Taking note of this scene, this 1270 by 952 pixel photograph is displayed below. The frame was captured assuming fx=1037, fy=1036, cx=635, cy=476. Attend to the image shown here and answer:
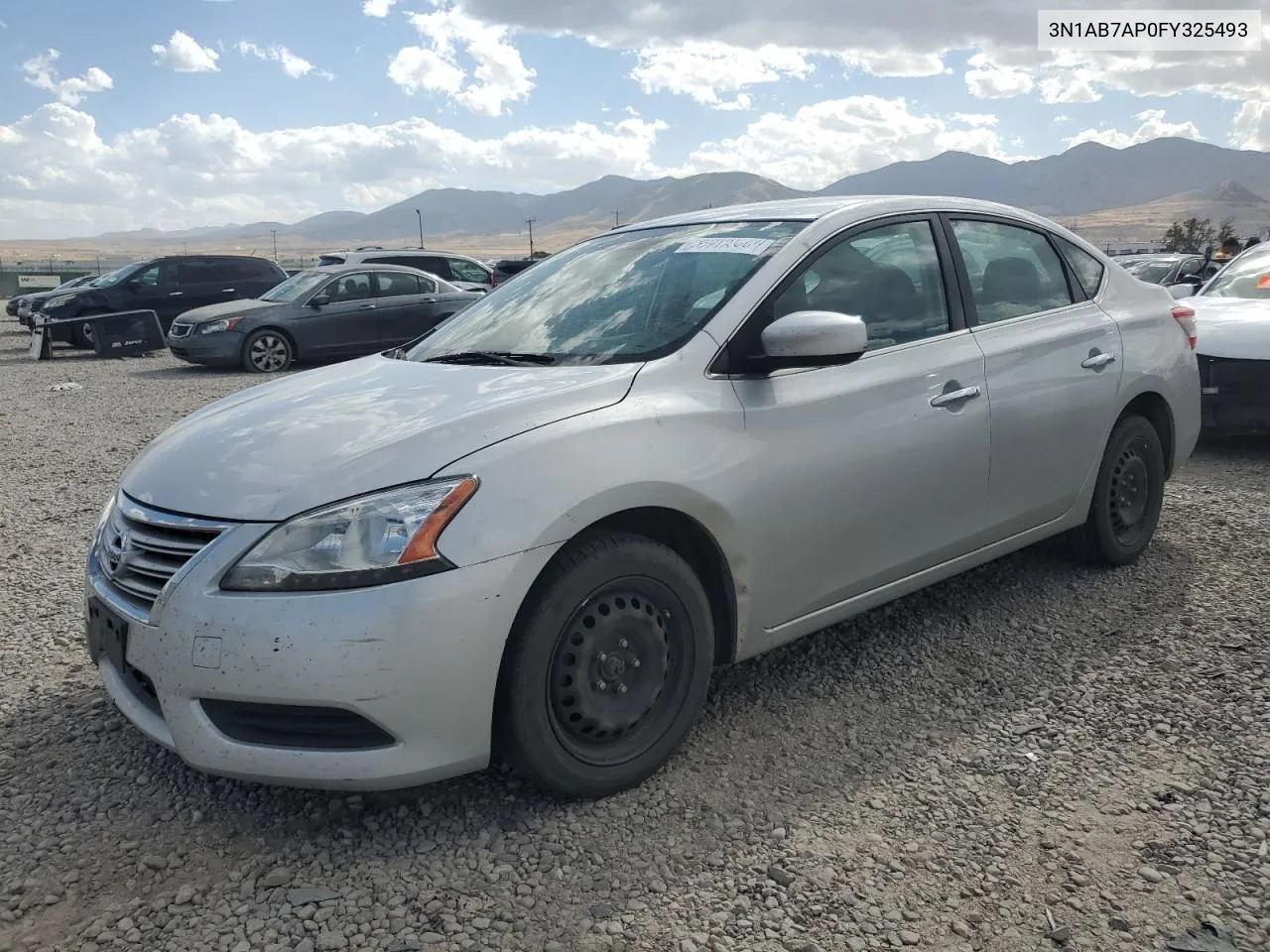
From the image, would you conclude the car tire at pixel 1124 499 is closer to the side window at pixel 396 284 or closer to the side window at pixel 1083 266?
the side window at pixel 1083 266

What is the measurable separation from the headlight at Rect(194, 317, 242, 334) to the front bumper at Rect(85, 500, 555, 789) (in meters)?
12.4

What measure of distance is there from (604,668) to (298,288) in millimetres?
13419

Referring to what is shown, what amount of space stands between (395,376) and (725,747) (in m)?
1.57

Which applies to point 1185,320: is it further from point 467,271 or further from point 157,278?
point 157,278

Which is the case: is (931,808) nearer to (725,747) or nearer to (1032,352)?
(725,747)

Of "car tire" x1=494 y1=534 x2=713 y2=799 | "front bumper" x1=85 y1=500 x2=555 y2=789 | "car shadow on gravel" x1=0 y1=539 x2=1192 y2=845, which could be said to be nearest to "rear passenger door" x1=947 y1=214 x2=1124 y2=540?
"car shadow on gravel" x1=0 y1=539 x2=1192 y2=845

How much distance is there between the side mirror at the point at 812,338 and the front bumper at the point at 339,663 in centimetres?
98

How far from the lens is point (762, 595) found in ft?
10.2

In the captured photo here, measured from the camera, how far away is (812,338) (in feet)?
9.86

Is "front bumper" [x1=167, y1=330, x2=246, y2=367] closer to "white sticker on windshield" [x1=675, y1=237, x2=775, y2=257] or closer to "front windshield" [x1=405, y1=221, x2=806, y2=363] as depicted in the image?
"front windshield" [x1=405, y1=221, x2=806, y2=363]

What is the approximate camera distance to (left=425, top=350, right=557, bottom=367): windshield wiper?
3281 millimetres

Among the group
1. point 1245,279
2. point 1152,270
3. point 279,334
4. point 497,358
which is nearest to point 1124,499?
point 497,358

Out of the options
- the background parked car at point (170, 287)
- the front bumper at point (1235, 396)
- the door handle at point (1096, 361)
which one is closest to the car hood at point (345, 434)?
the door handle at point (1096, 361)

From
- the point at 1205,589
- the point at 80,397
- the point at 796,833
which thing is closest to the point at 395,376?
the point at 796,833
